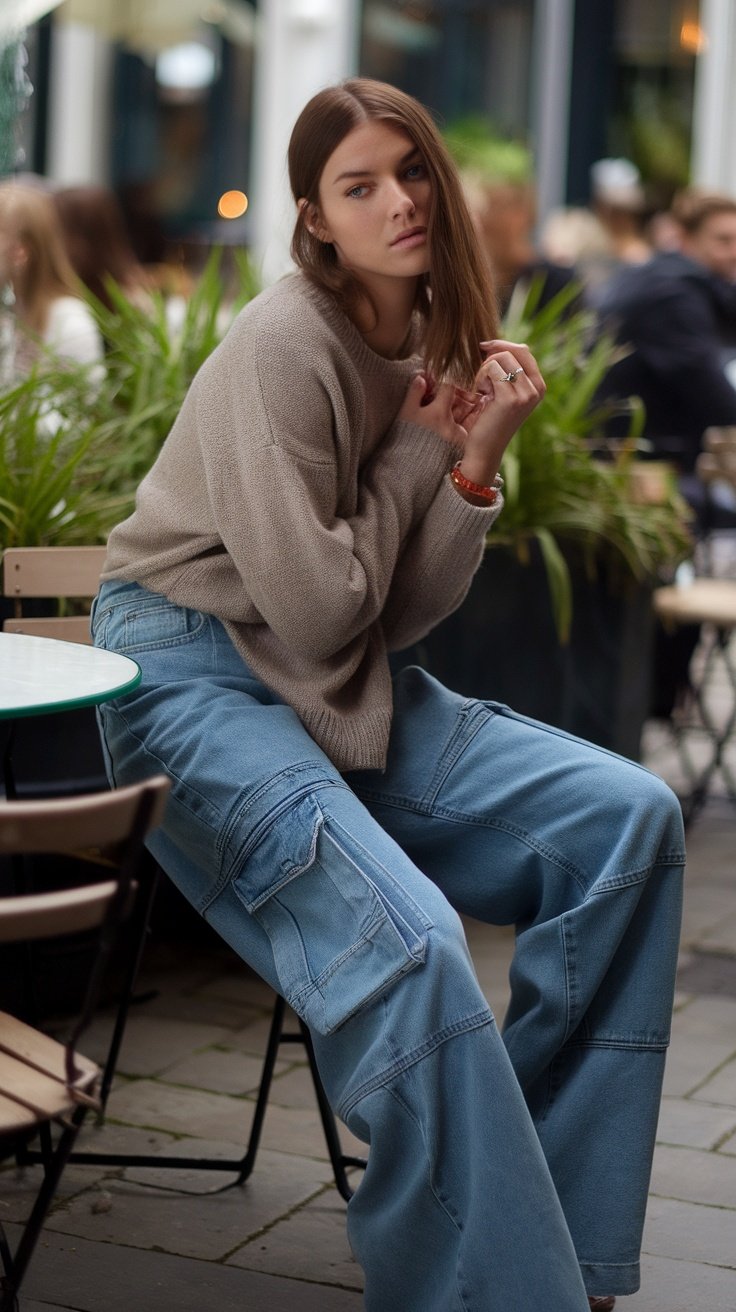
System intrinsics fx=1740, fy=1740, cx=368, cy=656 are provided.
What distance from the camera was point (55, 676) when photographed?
2203 mm

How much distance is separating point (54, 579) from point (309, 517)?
2.89 feet

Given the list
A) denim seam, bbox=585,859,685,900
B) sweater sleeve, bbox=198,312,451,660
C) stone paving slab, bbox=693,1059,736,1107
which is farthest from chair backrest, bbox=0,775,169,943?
stone paving slab, bbox=693,1059,736,1107

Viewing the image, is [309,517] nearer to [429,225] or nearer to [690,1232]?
[429,225]

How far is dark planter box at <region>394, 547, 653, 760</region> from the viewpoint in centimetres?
419

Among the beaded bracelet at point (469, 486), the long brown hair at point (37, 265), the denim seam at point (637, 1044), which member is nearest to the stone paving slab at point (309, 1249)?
the denim seam at point (637, 1044)

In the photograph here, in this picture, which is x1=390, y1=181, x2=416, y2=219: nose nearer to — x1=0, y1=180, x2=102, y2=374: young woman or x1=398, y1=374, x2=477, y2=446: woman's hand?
x1=398, y1=374, x2=477, y2=446: woman's hand

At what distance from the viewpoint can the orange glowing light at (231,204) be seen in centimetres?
1484

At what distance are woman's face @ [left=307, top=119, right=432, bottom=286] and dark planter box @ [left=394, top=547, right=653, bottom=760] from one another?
155cm

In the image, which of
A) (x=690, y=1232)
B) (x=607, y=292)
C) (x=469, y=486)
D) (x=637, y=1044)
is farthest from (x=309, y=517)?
(x=607, y=292)

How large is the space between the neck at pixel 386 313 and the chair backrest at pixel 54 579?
716 millimetres

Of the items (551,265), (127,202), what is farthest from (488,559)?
(127,202)

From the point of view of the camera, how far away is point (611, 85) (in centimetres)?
1656

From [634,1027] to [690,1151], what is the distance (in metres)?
0.82

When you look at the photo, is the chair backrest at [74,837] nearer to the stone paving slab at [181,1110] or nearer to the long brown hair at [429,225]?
the long brown hair at [429,225]
